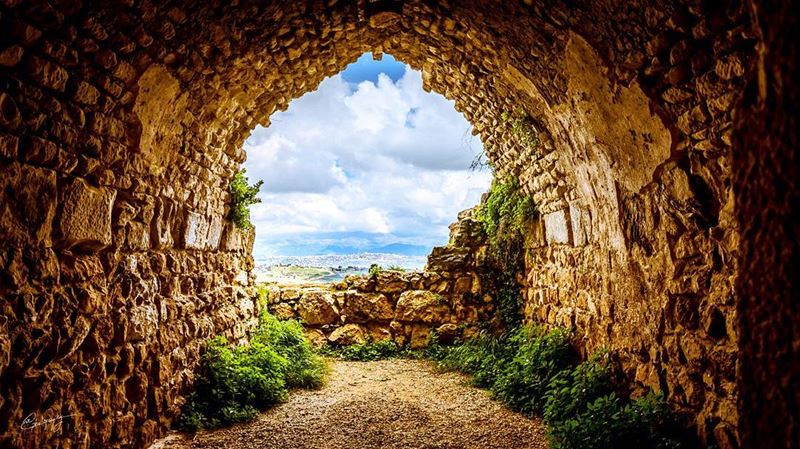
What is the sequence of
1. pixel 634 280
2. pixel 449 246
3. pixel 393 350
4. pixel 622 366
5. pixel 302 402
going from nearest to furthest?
pixel 634 280
pixel 622 366
pixel 302 402
pixel 393 350
pixel 449 246

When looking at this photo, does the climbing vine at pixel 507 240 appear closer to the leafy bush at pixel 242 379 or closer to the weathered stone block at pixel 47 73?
the leafy bush at pixel 242 379

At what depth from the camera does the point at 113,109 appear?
10.1 ft

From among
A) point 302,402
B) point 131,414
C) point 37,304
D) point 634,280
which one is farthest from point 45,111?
point 634,280

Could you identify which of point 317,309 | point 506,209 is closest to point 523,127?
point 506,209

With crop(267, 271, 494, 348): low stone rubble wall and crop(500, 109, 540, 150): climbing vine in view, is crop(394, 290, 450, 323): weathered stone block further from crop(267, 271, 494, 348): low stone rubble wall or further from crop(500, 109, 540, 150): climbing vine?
crop(500, 109, 540, 150): climbing vine

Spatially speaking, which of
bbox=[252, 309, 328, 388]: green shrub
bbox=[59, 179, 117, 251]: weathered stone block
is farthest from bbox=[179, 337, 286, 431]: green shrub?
bbox=[59, 179, 117, 251]: weathered stone block

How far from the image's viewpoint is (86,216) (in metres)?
2.95

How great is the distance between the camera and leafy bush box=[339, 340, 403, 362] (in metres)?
7.61

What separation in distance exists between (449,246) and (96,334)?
615 centimetres

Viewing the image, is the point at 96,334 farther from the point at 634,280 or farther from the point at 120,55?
the point at 634,280

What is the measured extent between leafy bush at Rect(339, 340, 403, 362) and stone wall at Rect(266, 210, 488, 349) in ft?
0.46

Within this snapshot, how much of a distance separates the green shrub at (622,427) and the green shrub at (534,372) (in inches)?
37.0

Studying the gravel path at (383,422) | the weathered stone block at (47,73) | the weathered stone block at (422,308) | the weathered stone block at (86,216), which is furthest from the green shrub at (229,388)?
the weathered stone block at (47,73)

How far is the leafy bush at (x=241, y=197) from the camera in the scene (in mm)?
5785
